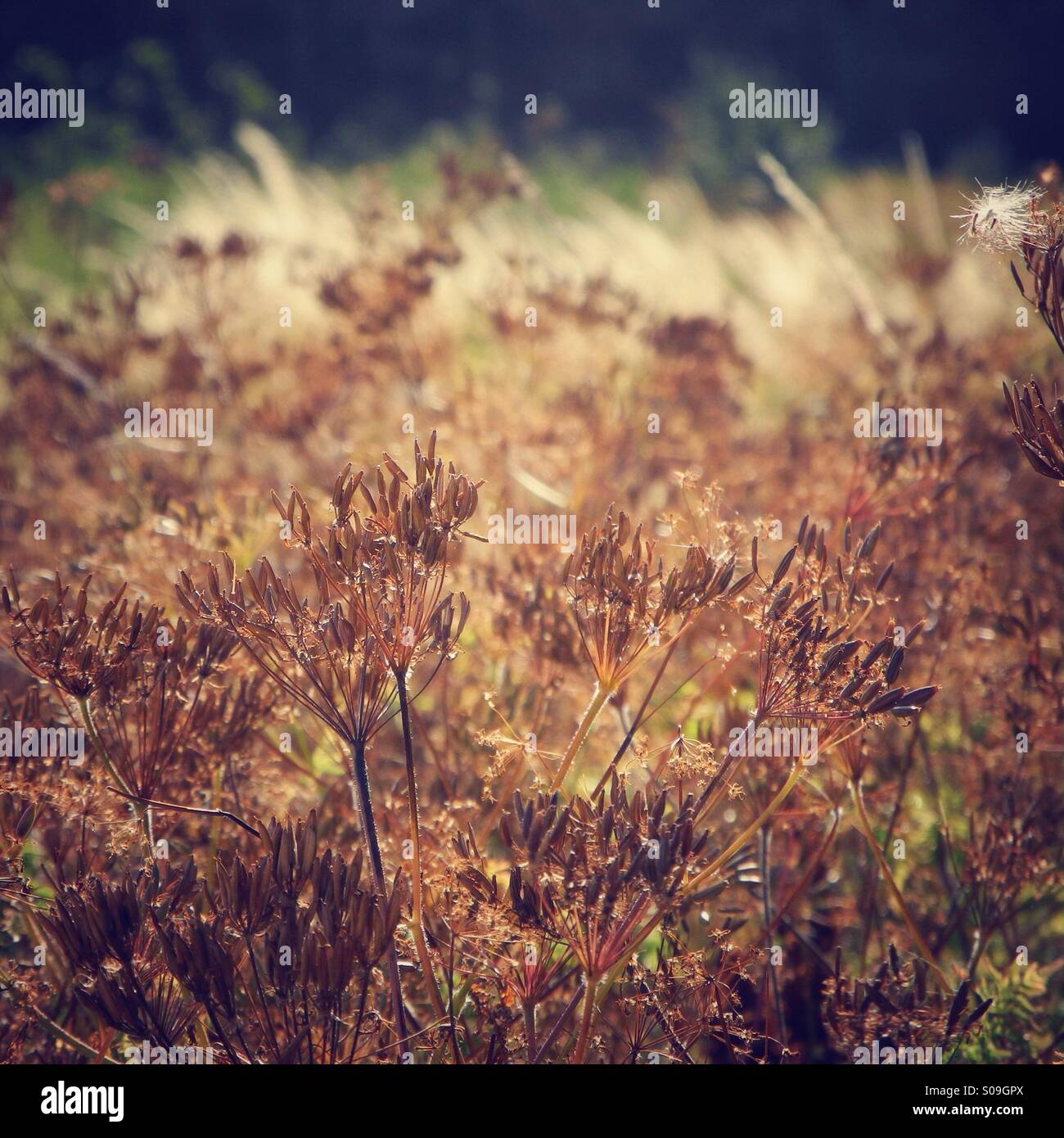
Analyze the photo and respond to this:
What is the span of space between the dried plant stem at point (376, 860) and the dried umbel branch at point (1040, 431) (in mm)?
1729

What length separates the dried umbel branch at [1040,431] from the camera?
223 cm

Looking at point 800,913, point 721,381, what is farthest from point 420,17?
point 800,913

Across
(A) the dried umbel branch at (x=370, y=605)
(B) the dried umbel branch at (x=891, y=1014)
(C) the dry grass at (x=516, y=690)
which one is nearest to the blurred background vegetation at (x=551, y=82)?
(C) the dry grass at (x=516, y=690)

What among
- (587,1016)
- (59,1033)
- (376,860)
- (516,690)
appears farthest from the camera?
(516,690)

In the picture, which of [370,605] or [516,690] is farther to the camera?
[516,690]

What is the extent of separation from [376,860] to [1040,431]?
1.85 metres

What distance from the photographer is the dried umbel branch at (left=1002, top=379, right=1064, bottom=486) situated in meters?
2.23

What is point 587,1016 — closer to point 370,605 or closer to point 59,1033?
point 370,605

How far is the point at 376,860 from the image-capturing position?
2186mm

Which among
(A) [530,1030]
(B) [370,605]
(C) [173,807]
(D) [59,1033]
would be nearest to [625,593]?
(B) [370,605]

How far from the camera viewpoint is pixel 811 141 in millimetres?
16484

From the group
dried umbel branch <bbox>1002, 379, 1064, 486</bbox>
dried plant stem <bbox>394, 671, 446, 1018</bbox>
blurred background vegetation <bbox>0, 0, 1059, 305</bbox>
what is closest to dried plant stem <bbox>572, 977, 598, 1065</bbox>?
dried plant stem <bbox>394, 671, 446, 1018</bbox>

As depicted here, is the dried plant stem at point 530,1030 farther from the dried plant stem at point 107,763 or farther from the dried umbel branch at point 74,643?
the dried umbel branch at point 74,643

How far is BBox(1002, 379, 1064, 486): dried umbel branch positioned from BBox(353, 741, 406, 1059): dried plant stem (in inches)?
68.1
